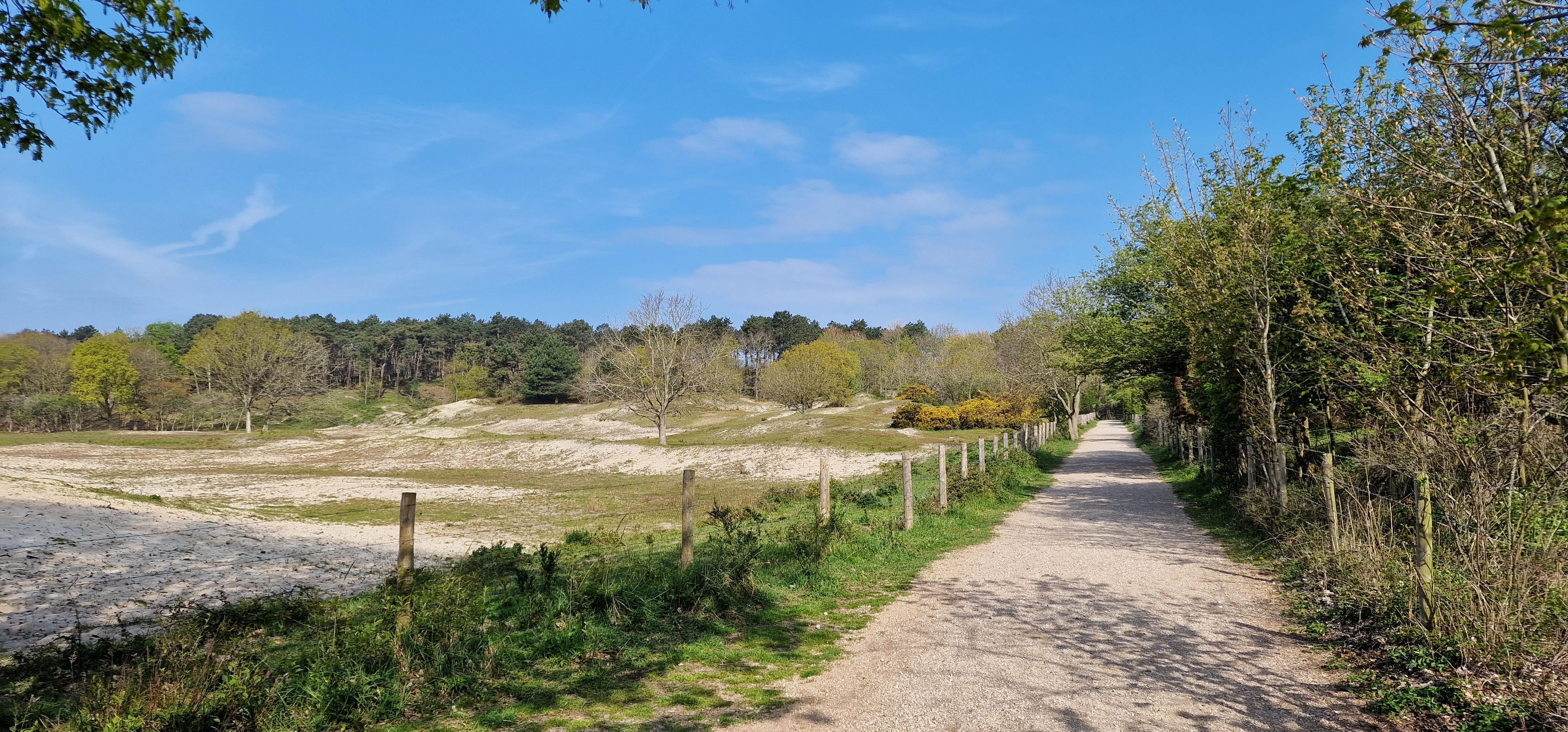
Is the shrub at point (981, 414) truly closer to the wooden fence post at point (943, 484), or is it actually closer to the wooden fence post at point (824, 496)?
the wooden fence post at point (943, 484)

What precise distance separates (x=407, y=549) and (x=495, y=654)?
133cm

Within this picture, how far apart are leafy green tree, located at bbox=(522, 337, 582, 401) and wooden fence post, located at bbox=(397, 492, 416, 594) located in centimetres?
9671

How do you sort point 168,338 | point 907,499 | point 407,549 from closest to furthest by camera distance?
point 407,549
point 907,499
point 168,338

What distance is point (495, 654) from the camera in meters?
6.34

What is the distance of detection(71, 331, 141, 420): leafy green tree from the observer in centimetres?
6800

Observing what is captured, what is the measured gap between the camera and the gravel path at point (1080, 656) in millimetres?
5316

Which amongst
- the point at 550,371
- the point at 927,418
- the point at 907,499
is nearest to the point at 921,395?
the point at 927,418

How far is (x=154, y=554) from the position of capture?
12.6 m

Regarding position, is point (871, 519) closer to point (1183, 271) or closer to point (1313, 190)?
point (1183, 271)

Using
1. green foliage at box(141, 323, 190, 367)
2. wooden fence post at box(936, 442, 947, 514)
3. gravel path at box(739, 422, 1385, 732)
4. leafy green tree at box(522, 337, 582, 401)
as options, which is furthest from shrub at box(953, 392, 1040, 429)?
green foliage at box(141, 323, 190, 367)

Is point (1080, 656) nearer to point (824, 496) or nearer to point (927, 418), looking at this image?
point (824, 496)

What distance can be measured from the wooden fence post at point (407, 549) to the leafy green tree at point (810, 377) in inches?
2612

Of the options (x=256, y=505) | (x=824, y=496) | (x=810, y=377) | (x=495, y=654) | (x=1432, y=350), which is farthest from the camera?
(x=810, y=377)

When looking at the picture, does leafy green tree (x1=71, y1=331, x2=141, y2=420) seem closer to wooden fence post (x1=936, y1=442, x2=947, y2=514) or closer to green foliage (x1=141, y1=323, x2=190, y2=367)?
green foliage (x1=141, y1=323, x2=190, y2=367)
